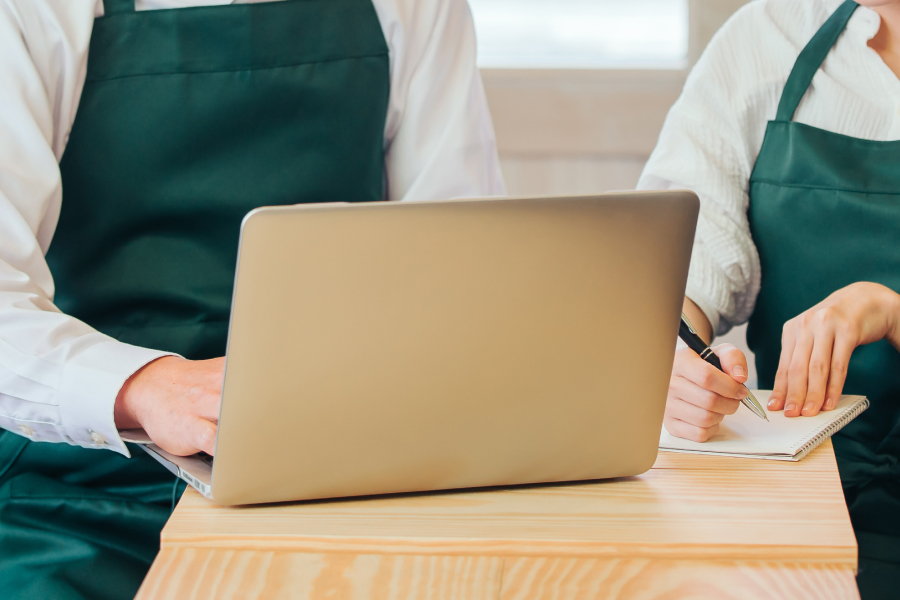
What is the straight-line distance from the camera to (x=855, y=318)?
34.8 inches

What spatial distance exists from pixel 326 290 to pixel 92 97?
23.5 inches

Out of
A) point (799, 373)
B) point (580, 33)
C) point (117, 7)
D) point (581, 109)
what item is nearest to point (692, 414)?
point (799, 373)

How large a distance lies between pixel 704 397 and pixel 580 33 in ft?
4.55

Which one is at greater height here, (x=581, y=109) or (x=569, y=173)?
(x=581, y=109)

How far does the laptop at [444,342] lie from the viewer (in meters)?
0.48

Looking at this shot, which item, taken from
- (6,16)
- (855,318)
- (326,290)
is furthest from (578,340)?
(6,16)

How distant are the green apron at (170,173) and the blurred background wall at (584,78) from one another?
85 centimetres

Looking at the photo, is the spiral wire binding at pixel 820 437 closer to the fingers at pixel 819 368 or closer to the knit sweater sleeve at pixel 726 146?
the fingers at pixel 819 368

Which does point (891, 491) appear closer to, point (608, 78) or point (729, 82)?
point (729, 82)

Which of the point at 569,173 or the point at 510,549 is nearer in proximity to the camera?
the point at 510,549

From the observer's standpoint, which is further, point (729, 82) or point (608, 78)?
point (608, 78)

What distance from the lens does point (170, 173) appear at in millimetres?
966

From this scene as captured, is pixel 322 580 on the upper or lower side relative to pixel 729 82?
lower

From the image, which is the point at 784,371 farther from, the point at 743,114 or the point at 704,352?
the point at 743,114
